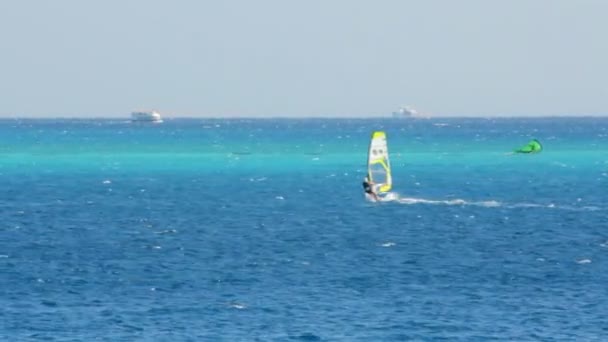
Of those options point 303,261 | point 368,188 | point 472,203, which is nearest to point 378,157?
point 368,188

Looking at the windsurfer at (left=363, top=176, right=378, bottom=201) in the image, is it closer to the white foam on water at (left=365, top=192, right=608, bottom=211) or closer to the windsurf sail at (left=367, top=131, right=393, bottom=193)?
the white foam on water at (left=365, top=192, right=608, bottom=211)

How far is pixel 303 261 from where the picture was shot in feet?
207

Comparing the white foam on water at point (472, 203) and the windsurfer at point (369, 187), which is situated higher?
the windsurfer at point (369, 187)

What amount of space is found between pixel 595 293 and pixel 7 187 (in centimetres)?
7342

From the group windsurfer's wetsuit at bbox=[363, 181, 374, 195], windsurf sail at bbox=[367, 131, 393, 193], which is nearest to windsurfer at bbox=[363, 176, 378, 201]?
windsurfer's wetsuit at bbox=[363, 181, 374, 195]

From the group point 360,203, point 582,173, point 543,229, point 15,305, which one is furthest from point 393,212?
point 582,173

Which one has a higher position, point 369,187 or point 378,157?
point 378,157

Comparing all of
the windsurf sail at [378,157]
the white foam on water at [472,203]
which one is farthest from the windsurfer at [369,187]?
the windsurf sail at [378,157]

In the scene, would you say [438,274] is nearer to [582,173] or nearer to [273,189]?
[273,189]

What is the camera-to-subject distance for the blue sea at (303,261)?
156 feet

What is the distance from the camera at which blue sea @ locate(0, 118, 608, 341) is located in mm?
47469

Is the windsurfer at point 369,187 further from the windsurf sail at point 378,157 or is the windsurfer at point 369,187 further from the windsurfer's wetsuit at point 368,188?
the windsurf sail at point 378,157

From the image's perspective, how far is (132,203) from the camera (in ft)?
322

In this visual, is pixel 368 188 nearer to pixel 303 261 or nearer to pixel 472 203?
pixel 472 203
